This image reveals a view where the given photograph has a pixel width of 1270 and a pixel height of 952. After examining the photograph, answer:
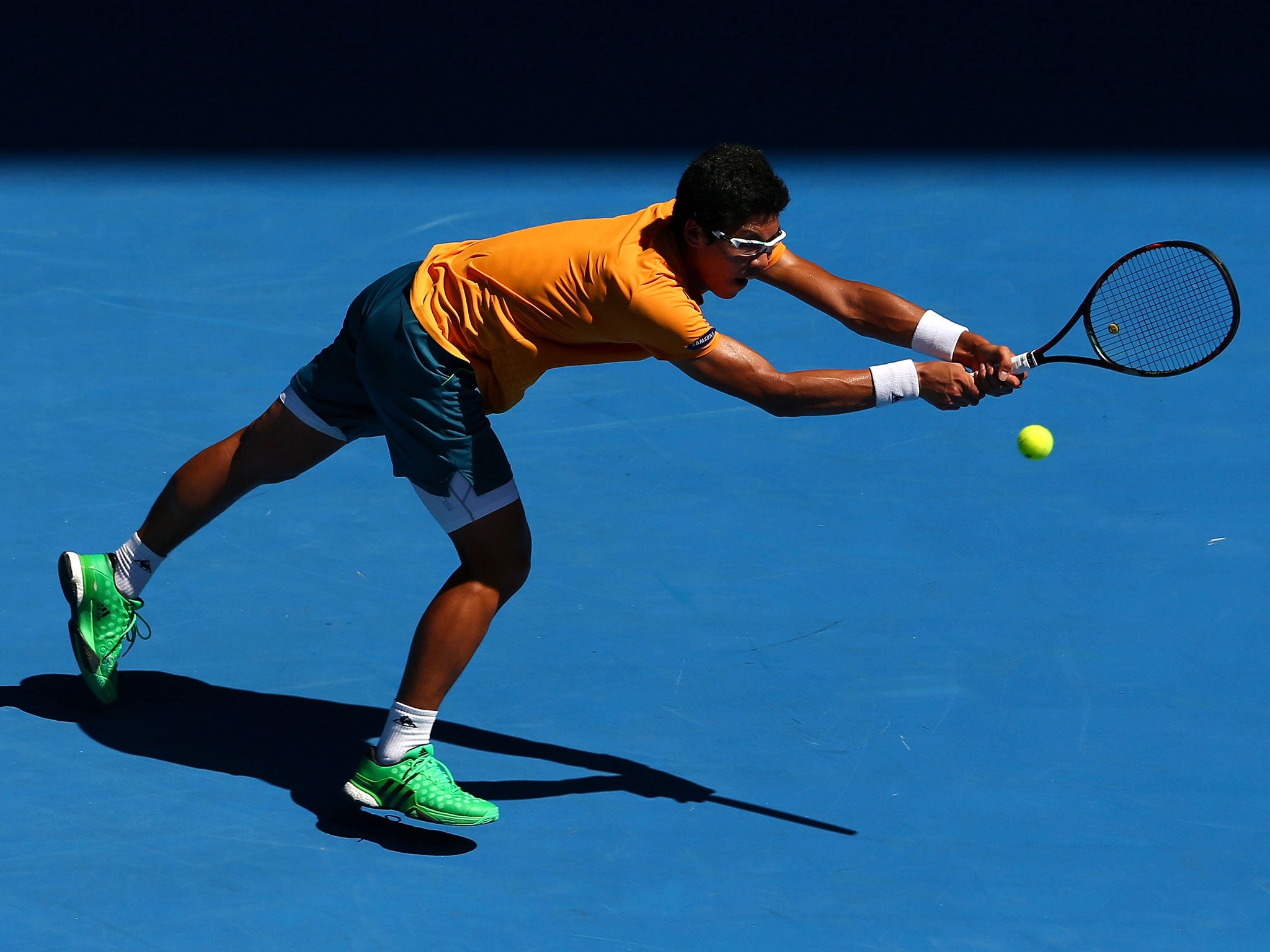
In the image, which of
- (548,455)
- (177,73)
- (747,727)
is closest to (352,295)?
(548,455)

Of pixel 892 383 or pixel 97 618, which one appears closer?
pixel 892 383

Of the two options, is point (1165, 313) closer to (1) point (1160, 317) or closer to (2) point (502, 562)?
(1) point (1160, 317)

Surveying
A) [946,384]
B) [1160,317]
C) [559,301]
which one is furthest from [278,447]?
[1160,317]

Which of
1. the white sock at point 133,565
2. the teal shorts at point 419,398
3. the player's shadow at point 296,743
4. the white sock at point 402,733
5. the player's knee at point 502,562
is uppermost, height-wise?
the teal shorts at point 419,398

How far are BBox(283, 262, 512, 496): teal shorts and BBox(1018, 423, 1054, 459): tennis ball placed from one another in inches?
58.2

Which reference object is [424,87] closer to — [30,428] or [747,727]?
[30,428]

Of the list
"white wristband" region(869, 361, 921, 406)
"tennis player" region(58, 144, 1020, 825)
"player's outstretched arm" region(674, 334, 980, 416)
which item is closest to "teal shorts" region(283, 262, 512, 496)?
"tennis player" region(58, 144, 1020, 825)

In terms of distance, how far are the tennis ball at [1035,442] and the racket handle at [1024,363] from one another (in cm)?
31

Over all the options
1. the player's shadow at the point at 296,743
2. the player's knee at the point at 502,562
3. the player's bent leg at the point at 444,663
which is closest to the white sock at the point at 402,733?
the player's bent leg at the point at 444,663

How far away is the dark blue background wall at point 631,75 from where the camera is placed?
24.0 ft

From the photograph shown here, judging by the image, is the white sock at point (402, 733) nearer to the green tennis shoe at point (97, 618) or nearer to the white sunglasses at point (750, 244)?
the green tennis shoe at point (97, 618)

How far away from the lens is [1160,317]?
15.9 ft

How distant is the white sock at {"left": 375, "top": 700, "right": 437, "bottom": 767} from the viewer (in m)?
3.76

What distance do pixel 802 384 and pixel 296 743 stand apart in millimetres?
1547
